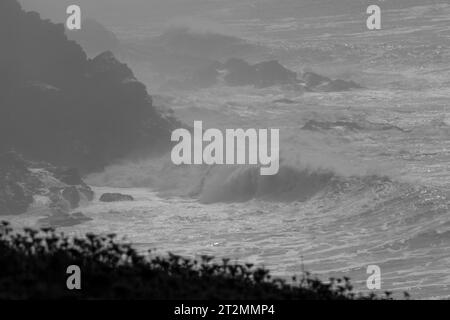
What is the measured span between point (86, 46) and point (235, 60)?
1377 cm

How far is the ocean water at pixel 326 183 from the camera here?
53719mm

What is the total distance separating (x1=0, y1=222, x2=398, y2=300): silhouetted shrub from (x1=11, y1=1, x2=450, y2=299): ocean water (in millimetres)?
11530

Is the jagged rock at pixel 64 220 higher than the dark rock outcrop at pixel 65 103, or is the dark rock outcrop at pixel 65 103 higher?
the dark rock outcrop at pixel 65 103

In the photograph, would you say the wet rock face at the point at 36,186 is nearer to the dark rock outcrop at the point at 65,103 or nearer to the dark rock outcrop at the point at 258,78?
the dark rock outcrop at the point at 65,103

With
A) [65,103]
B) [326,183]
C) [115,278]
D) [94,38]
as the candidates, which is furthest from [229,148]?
[115,278]

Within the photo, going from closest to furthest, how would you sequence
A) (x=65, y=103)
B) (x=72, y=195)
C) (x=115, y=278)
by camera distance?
(x=115, y=278)
(x=72, y=195)
(x=65, y=103)

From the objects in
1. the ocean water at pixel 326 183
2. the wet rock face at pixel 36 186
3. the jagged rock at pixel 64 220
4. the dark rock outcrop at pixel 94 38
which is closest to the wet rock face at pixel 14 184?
the wet rock face at pixel 36 186

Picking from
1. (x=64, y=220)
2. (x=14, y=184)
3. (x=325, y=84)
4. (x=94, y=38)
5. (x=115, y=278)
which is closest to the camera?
(x=115, y=278)

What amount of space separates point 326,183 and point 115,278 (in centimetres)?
3846

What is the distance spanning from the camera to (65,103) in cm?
7788

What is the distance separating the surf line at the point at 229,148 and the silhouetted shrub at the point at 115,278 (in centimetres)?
3876

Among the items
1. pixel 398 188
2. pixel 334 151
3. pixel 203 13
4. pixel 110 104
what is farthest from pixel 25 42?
pixel 203 13

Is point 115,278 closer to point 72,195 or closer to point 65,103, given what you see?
point 72,195

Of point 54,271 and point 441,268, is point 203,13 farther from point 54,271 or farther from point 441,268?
point 54,271
